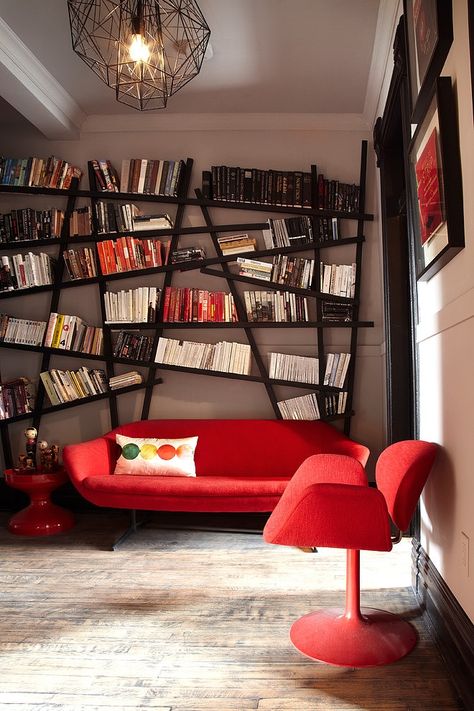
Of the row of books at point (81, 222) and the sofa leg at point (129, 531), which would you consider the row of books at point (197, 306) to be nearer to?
the row of books at point (81, 222)

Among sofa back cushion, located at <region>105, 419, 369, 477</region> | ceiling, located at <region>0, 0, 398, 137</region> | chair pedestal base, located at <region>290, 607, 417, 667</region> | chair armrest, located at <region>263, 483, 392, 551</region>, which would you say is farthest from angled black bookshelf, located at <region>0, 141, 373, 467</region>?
chair armrest, located at <region>263, 483, 392, 551</region>

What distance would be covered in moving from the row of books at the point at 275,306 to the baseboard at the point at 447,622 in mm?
2240

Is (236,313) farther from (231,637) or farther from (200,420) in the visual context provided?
(231,637)

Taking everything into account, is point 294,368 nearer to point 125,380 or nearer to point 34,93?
point 125,380

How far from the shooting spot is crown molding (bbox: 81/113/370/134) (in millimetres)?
5055

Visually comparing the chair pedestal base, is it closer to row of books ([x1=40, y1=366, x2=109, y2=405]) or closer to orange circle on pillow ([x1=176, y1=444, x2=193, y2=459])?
orange circle on pillow ([x1=176, y1=444, x2=193, y2=459])

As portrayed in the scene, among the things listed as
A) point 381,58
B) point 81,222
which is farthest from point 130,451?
point 381,58

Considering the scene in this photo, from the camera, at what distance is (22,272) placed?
5055 mm

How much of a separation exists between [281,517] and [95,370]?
9.69ft

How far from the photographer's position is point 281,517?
2.46 metres

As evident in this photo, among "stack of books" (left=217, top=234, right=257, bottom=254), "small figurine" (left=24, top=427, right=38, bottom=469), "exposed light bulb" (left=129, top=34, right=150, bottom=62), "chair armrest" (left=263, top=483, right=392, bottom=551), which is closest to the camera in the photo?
"chair armrest" (left=263, top=483, right=392, bottom=551)

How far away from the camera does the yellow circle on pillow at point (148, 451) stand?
175 inches

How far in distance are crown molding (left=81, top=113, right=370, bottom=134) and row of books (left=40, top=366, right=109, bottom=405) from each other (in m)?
1.96

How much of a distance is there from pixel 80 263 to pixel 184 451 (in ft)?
5.68
